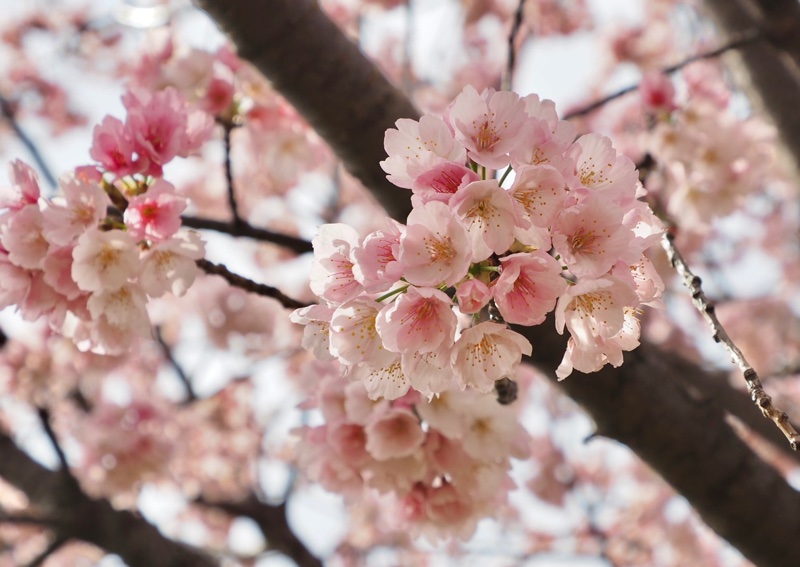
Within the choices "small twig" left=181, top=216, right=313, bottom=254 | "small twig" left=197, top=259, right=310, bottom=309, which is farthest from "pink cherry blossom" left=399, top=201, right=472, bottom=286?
"small twig" left=181, top=216, right=313, bottom=254

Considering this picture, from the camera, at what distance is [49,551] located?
7.43ft

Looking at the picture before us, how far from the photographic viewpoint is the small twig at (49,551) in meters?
2.27

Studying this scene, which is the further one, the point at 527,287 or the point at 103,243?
the point at 103,243

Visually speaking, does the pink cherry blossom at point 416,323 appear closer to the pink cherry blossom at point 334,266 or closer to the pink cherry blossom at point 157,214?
the pink cherry blossom at point 334,266

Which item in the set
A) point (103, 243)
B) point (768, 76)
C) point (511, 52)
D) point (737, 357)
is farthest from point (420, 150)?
point (768, 76)

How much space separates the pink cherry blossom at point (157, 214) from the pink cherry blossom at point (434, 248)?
52cm

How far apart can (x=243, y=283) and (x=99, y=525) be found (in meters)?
1.49

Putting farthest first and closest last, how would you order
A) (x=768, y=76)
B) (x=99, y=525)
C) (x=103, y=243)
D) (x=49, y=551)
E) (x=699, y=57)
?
(x=768, y=76) → (x=99, y=525) → (x=49, y=551) → (x=699, y=57) → (x=103, y=243)

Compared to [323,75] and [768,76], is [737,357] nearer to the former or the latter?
[323,75]

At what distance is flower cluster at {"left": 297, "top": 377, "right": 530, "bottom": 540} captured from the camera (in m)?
1.47

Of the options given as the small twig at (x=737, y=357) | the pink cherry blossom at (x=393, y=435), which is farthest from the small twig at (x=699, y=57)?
the pink cherry blossom at (x=393, y=435)

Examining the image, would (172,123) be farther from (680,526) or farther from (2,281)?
(680,526)

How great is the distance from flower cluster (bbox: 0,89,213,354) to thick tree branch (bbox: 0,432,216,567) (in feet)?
4.23

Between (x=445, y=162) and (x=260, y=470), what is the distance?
15.1 ft
